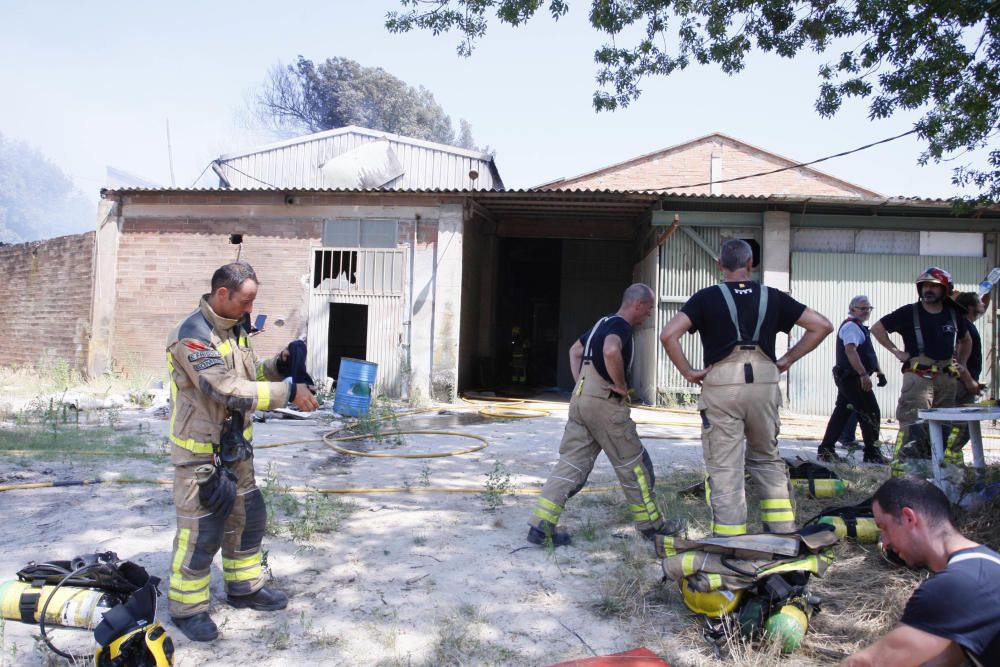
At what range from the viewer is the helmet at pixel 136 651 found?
2449 mm

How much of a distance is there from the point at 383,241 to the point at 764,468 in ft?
32.6

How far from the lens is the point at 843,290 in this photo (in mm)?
11492

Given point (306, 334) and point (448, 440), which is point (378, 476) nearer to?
point (448, 440)

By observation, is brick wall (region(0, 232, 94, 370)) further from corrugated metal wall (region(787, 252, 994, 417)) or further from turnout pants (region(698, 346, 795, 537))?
corrugated metal wall (region(787, 252, 994, 417))

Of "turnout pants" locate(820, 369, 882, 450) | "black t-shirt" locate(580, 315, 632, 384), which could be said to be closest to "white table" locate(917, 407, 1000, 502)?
"black t-shirt" locate(580, 315, 632, 384)

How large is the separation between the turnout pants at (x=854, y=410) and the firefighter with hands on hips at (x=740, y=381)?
3116mm

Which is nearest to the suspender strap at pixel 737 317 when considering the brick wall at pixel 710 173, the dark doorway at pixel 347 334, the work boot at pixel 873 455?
the work boot at pixel 873 455

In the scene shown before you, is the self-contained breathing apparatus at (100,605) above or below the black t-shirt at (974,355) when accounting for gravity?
below

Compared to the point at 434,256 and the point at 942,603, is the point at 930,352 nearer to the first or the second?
the point at 942,603

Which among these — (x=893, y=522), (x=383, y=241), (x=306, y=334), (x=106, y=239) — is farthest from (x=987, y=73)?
(x=106, y=239)

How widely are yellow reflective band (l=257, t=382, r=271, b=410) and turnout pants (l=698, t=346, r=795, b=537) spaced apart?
2.20 metres

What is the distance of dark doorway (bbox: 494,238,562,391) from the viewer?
1720 centimetres

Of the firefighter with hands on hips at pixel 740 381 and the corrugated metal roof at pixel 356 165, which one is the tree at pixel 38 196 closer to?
the corrugated metal roof at pixel 356 165

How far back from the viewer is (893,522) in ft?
6.88
